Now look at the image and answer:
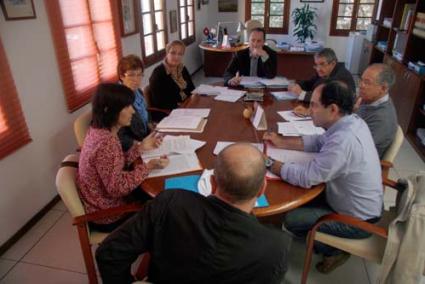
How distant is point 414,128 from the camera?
3.68m

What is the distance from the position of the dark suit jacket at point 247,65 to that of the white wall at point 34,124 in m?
1.62

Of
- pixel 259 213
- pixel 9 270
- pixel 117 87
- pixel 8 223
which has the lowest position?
pixel 9 270

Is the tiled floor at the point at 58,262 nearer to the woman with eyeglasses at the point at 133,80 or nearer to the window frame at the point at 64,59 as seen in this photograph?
the woman with eyeglasses at the point at 133,80

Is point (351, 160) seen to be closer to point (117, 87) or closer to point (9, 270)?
point (117, 87)

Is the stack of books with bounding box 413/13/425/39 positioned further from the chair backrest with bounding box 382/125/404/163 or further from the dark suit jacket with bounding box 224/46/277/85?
the chair backrest with bounding box 382/125/404/163

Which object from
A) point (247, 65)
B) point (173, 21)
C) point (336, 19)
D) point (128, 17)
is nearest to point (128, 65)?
point (247, 65)

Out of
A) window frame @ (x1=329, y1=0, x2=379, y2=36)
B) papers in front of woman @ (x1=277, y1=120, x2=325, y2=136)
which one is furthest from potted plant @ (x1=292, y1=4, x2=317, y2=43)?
papers in front of woman @ (x1=277, y1=120, x2=325, y2=136)

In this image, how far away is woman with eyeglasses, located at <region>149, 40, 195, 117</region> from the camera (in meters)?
2.89

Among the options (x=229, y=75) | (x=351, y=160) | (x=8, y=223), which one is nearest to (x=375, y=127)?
(x=351, y=160)

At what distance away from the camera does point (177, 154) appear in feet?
5.80

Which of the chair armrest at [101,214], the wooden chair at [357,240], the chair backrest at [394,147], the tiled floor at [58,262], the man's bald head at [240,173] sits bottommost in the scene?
the tiled floor at [58,262]

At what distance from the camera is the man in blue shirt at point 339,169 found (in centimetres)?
148

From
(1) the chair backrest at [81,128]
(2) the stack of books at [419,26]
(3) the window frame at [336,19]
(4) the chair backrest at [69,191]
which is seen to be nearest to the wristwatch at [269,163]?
(4) the chair backrest at [69,191]

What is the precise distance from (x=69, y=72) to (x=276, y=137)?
6.03ft
